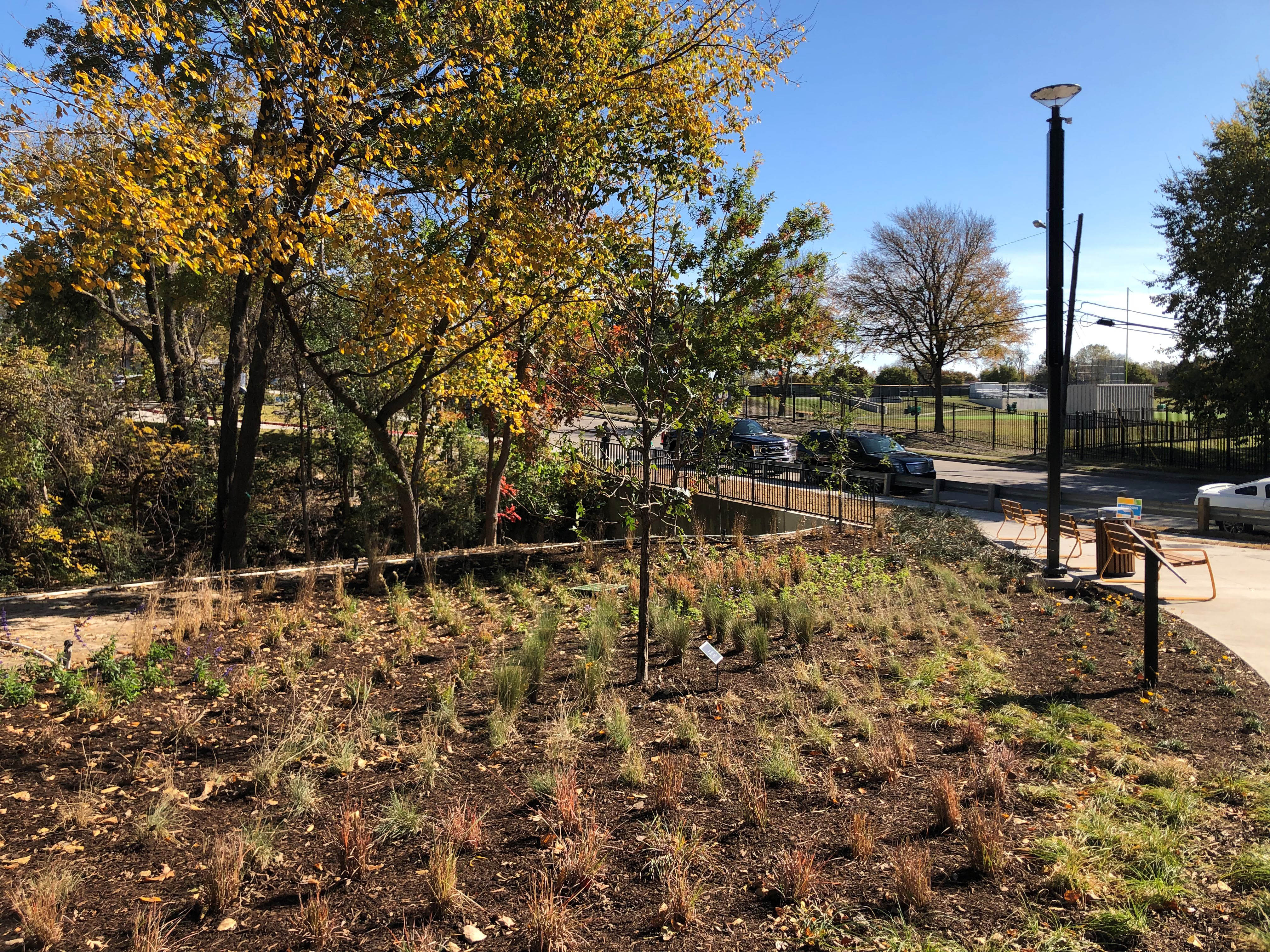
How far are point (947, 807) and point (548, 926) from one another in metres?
2.22

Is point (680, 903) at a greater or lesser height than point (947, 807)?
lesser

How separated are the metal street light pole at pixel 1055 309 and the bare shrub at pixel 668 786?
25.0 feet

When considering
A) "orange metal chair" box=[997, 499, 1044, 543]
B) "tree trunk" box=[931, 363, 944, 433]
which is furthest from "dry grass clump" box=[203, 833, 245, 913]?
"tree trunk" box=[931, 363, 944, 433]

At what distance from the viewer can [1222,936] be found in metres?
3.38

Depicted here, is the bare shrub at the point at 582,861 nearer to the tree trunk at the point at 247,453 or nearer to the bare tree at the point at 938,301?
the tree trunk at the point at 247,453

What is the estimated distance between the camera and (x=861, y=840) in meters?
4.01

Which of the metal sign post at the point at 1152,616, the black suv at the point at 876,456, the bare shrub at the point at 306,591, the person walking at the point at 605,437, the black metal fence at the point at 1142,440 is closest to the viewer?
the metal sign post at the point at 1152,616

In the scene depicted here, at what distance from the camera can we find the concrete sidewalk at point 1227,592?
782cm

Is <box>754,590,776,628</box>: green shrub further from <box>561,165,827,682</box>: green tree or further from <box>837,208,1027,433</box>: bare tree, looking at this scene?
<box>837,208,1027,433</box>: bare tree

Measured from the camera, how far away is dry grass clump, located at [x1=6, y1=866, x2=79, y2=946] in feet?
11.3

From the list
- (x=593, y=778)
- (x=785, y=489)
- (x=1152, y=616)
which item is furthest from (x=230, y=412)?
(x=1152, y=616)

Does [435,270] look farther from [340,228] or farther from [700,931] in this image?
[700,931]

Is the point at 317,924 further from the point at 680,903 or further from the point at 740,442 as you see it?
the point at 740,442

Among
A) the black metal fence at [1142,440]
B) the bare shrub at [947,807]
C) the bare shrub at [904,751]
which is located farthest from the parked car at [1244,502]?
the bare shrub at [947,807]
